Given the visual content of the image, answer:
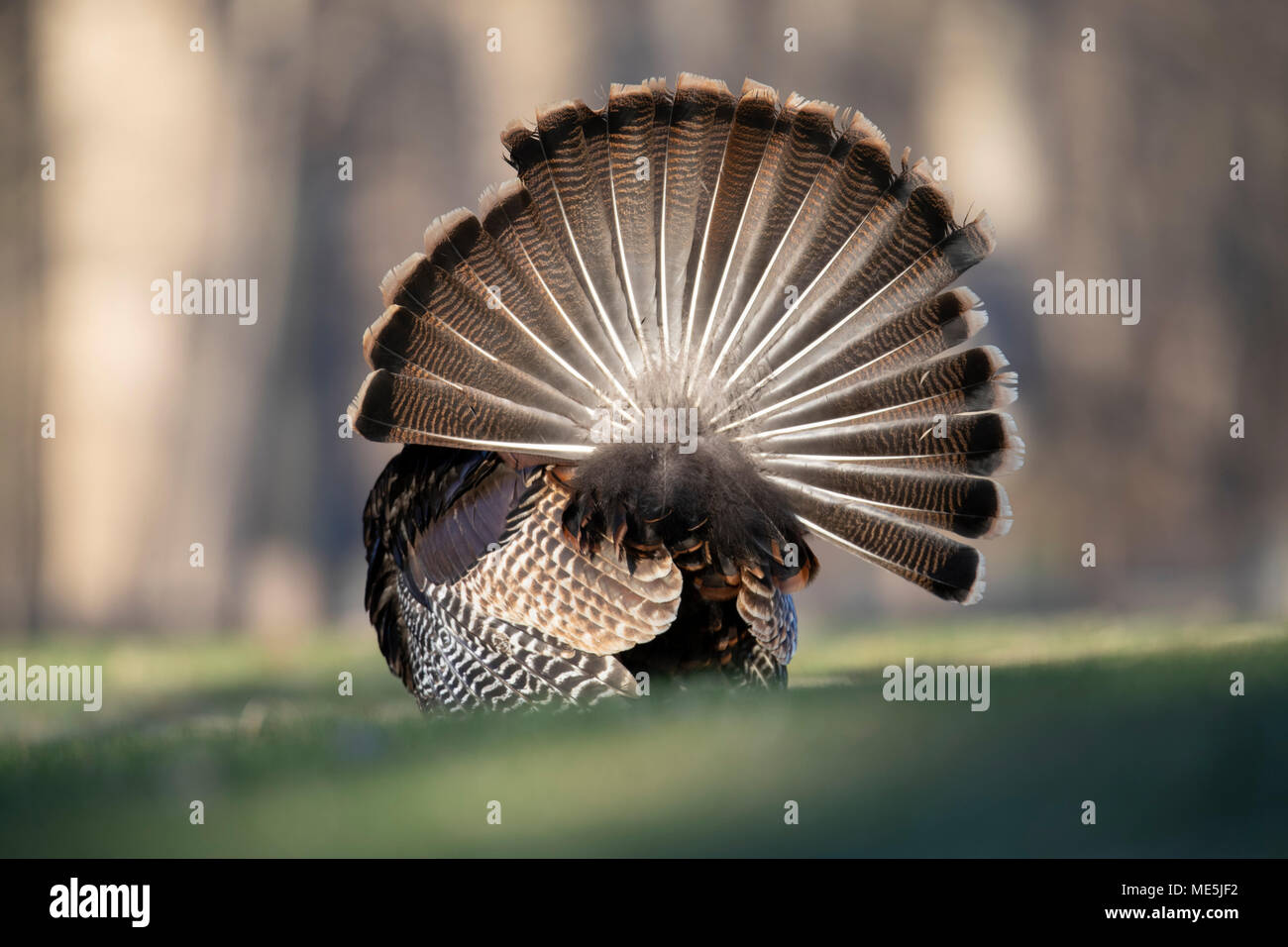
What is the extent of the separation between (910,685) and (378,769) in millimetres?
1554

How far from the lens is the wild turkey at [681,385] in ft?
10.1

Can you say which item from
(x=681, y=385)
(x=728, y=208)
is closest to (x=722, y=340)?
(x=681, y=385)

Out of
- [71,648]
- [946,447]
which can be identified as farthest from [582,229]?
[71,648]

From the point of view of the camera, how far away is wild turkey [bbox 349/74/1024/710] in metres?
3.09

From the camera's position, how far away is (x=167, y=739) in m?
2.99

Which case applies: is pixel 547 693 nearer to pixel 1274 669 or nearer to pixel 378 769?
pixel 378 769

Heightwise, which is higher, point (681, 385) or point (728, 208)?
point (728, 208)

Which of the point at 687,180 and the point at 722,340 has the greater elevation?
the point at 687,180

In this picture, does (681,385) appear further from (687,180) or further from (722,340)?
(687,180)

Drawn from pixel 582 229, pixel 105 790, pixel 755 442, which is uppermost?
pixel 582 229

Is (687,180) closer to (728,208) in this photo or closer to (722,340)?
(728,208)

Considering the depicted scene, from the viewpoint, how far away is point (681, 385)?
128 inches

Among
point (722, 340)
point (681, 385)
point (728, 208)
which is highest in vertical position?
point (728, 208)

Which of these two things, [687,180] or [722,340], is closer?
[687,180]
